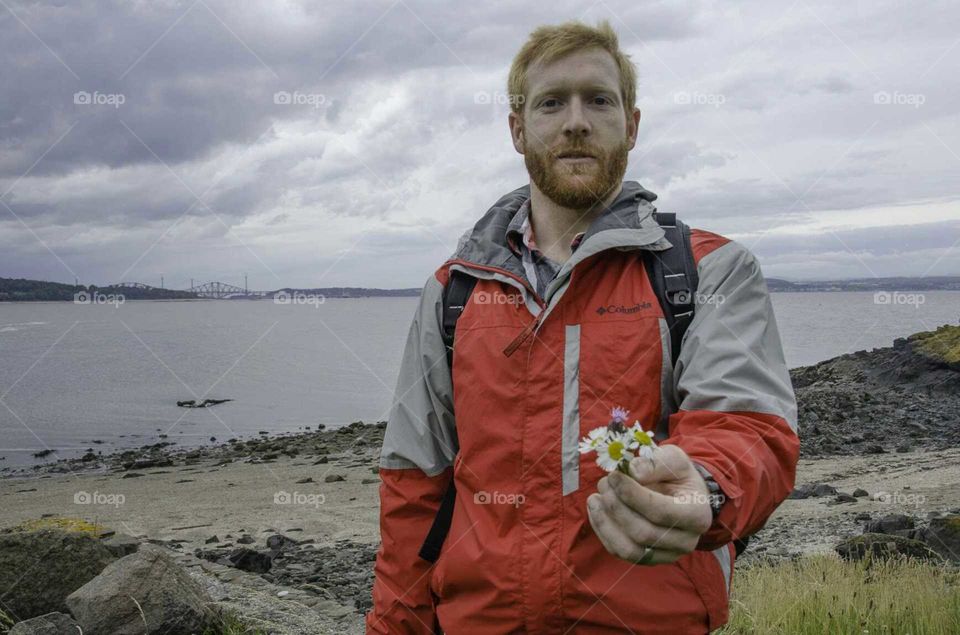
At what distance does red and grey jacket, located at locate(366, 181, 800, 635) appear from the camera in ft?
7.63

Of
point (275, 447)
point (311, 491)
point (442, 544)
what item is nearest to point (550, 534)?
point (442, 544)

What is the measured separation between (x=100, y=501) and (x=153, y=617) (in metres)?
12.5

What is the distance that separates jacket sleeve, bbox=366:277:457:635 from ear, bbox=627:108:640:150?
2.93ft

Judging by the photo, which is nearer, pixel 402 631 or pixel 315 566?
pixel 402 631

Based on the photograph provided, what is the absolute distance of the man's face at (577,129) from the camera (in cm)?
298

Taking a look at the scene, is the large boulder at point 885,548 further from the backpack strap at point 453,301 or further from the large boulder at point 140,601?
the backpack strap at point 453,301

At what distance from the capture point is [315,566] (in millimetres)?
9086

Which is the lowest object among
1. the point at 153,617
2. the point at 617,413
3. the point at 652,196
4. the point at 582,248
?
the point at 153,617

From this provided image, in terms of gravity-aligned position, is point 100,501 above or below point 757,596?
below

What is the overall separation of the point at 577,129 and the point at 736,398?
115 cm

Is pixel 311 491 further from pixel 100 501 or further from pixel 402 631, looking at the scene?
pixel 402 631

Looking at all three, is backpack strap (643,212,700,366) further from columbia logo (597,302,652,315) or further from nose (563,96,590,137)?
nose (563,96,590,137)

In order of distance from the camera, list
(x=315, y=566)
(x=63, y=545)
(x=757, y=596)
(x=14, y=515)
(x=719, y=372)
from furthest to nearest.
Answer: (x=14, y=515)
(x=315, y=566)
(x=63, y=545)
(x=757, y=596)
(x=719, y=372)

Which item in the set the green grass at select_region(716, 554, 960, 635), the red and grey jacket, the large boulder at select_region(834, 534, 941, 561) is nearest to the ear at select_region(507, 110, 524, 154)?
the red and grey jacket
